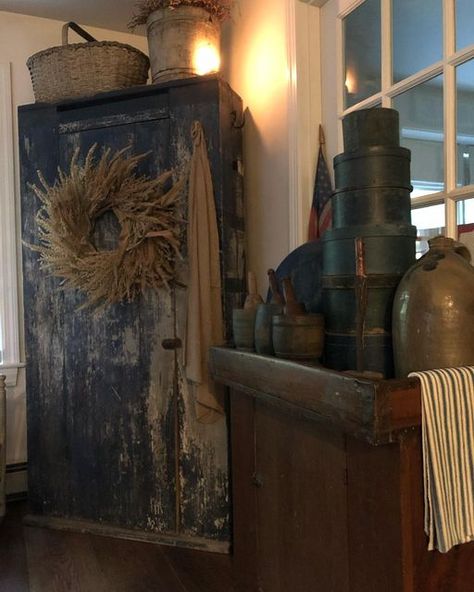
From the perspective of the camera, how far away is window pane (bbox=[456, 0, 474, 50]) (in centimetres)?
132

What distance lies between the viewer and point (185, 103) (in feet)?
6.88

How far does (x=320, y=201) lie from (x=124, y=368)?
106 centimetres

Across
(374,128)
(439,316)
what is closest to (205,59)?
(374,128)

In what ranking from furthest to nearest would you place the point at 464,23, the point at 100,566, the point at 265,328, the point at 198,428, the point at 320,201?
the point at 198,428 < the point at 100,566 < the point at 320,201 < the point at 265,328 < the point at 464,23

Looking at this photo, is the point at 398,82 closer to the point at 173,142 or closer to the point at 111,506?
the point at 173,142

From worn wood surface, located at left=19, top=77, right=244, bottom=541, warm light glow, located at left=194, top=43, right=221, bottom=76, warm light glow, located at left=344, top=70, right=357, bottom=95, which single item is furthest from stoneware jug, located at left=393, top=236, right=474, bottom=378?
warm light glow, located at left=194, top=43, right=221, bottom=76

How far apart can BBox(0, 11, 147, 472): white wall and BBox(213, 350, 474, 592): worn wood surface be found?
4.83 ft

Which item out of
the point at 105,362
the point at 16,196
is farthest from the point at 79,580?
the point at 16,196

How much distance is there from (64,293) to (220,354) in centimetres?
97

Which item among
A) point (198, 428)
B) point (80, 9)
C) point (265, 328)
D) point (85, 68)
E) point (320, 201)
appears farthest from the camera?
point (80, 9)

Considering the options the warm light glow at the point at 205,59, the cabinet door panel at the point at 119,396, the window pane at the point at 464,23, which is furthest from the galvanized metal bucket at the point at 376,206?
the warm light glow at the point at 205,59

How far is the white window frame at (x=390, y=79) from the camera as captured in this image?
137 centimetres

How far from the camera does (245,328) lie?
5.22 feet

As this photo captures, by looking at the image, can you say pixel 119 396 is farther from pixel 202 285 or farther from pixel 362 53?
pixel 362 53
